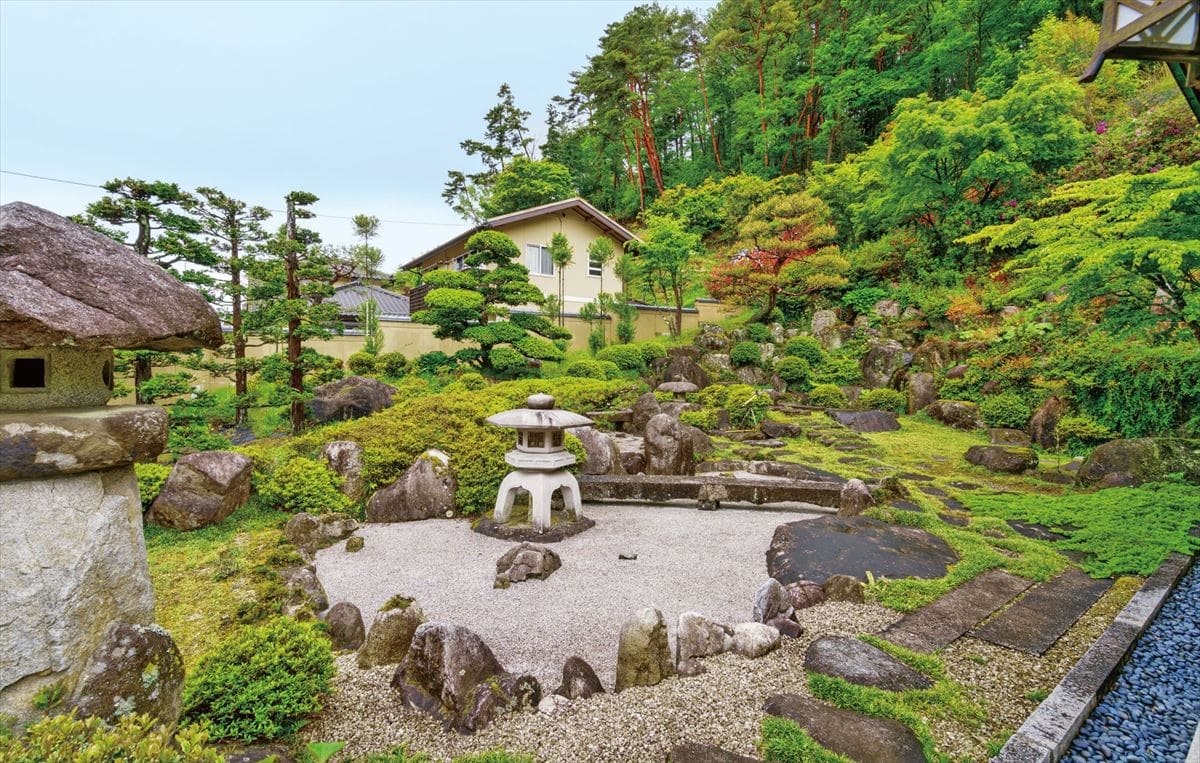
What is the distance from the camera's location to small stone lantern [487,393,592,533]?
6.37 metres

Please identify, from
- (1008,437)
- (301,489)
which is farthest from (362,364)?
(1008,437)

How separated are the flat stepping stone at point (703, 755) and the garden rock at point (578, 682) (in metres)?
0.68

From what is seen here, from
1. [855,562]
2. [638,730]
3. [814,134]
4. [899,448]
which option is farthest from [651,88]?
[638,730]

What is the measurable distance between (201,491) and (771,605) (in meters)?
6.56

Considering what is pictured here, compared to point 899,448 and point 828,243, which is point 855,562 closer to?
point 899,448

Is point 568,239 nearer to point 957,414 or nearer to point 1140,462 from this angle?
point 957,414

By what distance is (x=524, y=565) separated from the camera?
5086mm

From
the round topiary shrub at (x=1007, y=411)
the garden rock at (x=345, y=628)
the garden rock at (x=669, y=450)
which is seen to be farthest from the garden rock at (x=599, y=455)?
the round topiary shrub at (x=1007, y=411)

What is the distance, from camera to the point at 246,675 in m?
2.71

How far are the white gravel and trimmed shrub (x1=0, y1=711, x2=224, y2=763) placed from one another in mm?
2024

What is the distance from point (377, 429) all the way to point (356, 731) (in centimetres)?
556

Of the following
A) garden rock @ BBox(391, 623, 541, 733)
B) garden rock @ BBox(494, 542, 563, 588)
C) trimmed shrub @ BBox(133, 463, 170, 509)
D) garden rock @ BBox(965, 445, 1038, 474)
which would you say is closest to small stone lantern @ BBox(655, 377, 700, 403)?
garden rock @ BBox(965, 445, 1038, 474)

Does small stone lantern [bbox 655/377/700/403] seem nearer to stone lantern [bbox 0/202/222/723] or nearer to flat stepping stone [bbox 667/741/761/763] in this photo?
flat stepping stone [bbox 667/741/761/763]

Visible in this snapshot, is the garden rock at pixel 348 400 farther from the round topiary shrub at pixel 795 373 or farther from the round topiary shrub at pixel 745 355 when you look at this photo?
the round topiary shrub at pixel 795 373
